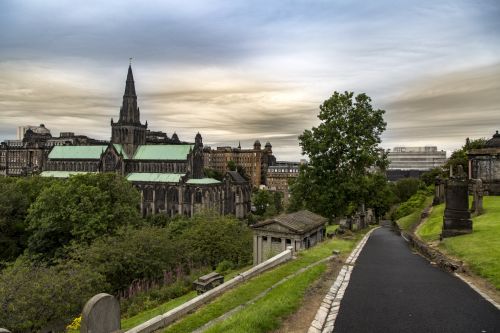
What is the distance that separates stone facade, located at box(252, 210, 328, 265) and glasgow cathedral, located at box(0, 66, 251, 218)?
5241 cm

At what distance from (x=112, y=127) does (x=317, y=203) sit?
74532 millimetres

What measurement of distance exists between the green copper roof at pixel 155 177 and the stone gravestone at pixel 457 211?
220 ft

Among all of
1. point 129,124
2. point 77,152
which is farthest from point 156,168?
point 77,152

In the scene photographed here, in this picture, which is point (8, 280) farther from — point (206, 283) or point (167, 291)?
point (206, 283)

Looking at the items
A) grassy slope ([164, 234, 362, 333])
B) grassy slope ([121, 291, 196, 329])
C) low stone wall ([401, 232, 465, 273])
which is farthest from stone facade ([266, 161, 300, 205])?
grassy slope ([164, 234, 362, 333])

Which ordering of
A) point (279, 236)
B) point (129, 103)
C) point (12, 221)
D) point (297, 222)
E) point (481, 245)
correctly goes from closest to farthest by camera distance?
point (481, 245)
point (279, 236)
point (297, 222)
point (12, 221)
point (129, 103)

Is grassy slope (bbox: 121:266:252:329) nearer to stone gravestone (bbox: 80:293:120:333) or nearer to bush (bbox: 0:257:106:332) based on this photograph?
bush (bbox: 0:257:106:332)

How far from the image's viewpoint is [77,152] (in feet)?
330

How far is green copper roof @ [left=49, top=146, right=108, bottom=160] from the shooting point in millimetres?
97075

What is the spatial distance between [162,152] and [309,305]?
83.4 meters

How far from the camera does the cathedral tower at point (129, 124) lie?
90.9 m

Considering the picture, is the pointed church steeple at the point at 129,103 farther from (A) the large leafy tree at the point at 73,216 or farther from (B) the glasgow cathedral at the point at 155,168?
(A) the large leafy tree at the point at 73,216

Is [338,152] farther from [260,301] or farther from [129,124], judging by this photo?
[129,124]

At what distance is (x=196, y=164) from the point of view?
86.0m
